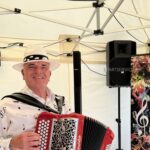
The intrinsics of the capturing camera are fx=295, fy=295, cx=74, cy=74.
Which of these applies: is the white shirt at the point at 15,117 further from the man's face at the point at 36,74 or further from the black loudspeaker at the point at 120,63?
the black loudspeaker at the point at 120,63

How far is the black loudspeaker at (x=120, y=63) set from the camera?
10.00 ft

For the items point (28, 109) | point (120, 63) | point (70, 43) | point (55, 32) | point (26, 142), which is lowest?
point (26, 142)

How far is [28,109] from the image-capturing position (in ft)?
4.90

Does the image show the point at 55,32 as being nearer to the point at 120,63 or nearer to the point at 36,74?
the point at 120,63

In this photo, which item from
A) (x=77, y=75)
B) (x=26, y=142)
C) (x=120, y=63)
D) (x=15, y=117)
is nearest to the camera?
(x=26, y=142)

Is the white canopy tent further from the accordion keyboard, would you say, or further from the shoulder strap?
the accordion keyboard

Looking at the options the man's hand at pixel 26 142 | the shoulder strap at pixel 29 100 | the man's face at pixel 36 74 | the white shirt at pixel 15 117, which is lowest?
the man's hand at pixel 26 142

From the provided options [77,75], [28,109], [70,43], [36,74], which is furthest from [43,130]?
[70,43]

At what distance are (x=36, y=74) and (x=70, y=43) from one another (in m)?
1.60

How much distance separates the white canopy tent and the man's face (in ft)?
3.96

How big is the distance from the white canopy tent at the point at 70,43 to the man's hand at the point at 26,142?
5.01 ft

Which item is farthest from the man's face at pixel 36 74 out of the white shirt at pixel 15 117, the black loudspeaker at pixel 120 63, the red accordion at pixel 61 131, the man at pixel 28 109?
the black loudspeaker at pixel 120 63

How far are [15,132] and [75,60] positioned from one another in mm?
1111

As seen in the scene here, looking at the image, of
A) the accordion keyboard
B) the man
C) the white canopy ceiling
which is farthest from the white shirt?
the white canopy ceiling
